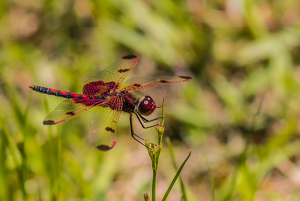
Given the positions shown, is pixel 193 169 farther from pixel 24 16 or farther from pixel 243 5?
pixel 24 16

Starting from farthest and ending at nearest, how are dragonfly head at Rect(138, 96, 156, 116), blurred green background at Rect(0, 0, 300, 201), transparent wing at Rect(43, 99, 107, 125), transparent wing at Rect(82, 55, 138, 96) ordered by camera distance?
blurred green background at Rect(0, 0, 300, 201) → transparent wing at Rect(82, 55, 138, 96) → dragonfly head at Rect(138, 96, 156, 116) → transparent wing at Rect(43, 99, 107, 125)

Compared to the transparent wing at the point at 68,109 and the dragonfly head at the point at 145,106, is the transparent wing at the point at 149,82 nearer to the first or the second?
the dragonfly head at the point at 145,106

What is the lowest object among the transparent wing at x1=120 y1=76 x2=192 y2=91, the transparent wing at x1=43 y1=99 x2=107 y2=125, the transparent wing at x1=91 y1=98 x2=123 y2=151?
the transparent wing at x1=91 y1=98 x2=123 y2=151

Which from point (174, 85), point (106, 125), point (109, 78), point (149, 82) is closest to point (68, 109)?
point (106, 125)

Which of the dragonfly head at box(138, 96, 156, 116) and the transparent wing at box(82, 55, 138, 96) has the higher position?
the transparent wing at box(82, 55, 138, 96)

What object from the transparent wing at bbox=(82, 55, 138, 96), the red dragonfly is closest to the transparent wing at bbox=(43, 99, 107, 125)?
the red dragonfly

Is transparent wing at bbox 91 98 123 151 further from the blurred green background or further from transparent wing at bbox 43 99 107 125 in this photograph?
the blurred green background

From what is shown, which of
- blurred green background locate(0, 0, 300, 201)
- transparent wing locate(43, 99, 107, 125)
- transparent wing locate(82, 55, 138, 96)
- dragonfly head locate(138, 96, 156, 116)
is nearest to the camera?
transparent wing locate(43, 99, 107, 125)

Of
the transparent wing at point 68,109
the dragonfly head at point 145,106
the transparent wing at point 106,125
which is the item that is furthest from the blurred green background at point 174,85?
the dragonfly head at point 145,106
